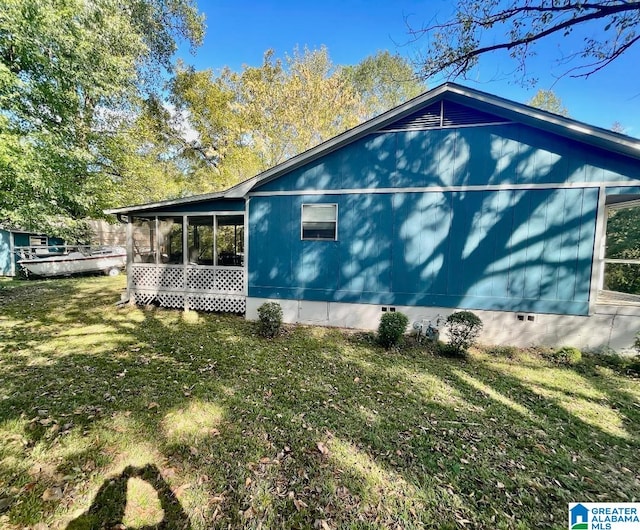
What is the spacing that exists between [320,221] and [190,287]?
450cm

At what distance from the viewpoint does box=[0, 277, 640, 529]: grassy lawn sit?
7.93 ft

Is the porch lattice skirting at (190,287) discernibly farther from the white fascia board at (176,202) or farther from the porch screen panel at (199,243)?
the porch screen panel at (199,243)

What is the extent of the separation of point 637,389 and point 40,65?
17.6 meters

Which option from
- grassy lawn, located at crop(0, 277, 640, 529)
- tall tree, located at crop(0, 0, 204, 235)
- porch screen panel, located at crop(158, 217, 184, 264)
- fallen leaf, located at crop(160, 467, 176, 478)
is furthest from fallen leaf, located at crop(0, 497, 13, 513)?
porch screen panel, located at crop(158, 217, 184, 264)

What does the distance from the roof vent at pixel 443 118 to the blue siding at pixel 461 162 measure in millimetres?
131

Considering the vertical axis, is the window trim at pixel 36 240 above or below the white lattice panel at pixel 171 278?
above

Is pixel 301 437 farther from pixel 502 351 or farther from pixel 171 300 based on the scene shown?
pixel 171 300

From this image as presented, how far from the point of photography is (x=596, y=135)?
5496 mm

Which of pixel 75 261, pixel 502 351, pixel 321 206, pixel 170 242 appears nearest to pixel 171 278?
pixel 170 242

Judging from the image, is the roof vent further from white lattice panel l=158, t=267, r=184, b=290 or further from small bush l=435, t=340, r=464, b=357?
white lattice panel l=158, t=267, r=184, b=290

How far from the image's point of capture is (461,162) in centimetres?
653

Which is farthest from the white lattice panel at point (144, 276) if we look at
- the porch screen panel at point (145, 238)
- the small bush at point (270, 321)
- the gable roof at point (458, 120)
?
the small bush at point (270, 321)

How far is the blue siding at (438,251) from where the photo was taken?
6.11 meters

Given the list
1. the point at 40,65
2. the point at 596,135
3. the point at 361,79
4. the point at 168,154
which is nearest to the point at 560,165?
the point at 596,135
